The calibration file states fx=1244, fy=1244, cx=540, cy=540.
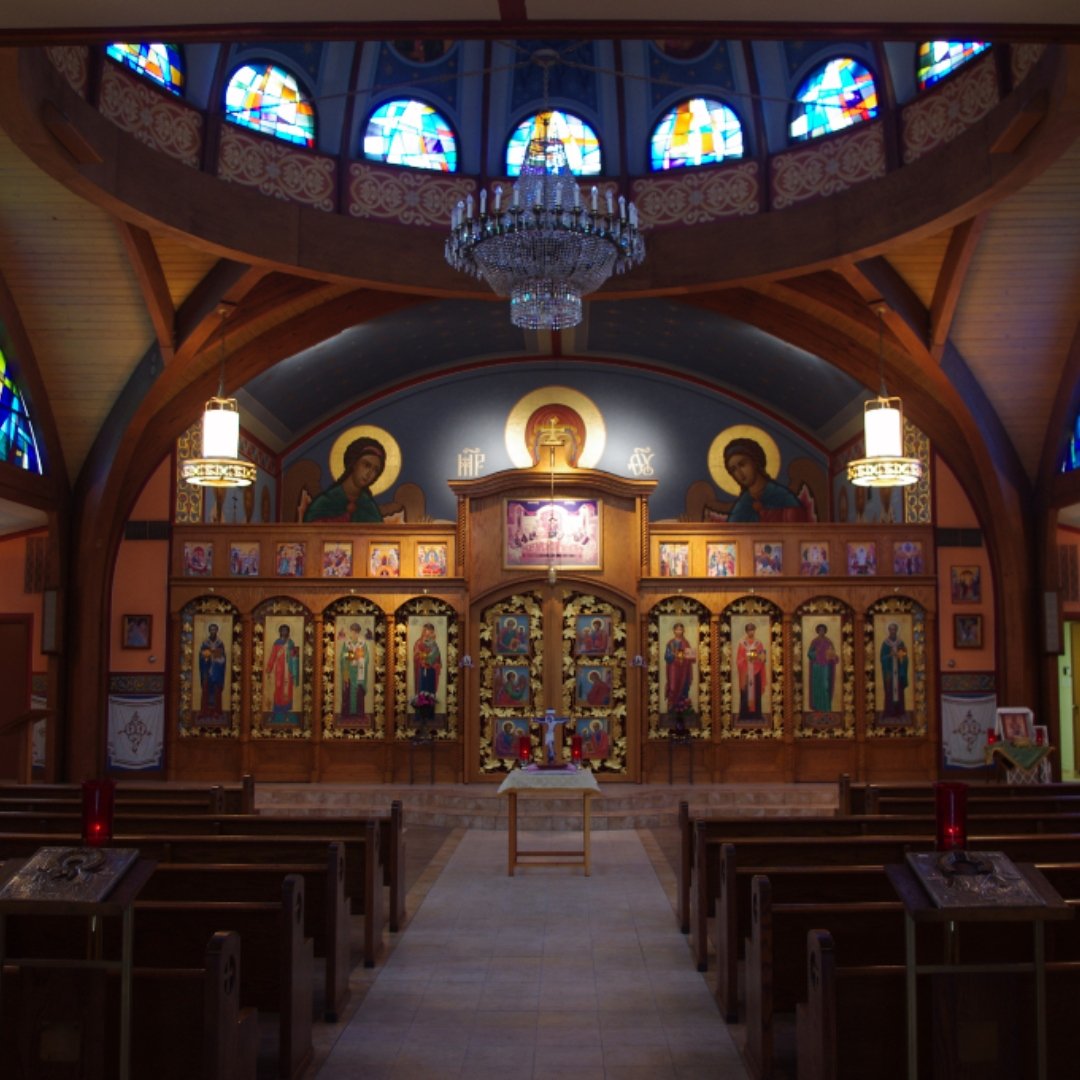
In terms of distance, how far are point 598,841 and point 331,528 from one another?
5.99 m

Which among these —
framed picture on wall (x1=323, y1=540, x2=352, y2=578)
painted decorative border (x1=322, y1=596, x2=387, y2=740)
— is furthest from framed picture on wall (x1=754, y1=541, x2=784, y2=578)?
framed picture on wall (x1=323, y1=540, x2=352, y2=578)

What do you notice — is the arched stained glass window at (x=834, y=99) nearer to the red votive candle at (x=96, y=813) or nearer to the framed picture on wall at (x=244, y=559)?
the framed picture on wall at (x=244, y=559)

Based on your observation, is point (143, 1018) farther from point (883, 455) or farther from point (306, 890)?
point (883, 455)

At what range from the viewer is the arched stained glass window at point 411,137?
14.2 metres

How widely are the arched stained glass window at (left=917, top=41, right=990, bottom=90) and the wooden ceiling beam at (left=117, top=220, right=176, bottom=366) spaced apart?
7.96m

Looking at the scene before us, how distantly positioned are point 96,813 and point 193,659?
1164 centimetres

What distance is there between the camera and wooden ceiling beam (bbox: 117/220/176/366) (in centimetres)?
1255

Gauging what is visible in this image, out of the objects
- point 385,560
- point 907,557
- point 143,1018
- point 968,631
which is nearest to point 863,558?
point 907,557

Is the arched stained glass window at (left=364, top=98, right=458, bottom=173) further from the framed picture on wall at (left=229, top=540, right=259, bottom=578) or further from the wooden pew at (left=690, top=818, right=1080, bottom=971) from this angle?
the wooden pew at (left=690, top=818, right=1080, bottom=971)

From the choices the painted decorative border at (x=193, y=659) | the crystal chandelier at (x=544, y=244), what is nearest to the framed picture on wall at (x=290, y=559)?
the painted decorative border at (x=193, y=659)

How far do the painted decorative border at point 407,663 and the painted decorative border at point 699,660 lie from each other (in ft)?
8.25

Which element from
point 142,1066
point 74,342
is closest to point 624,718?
point 74,342

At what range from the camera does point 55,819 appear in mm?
8352

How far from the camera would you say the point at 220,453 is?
13398 mm
